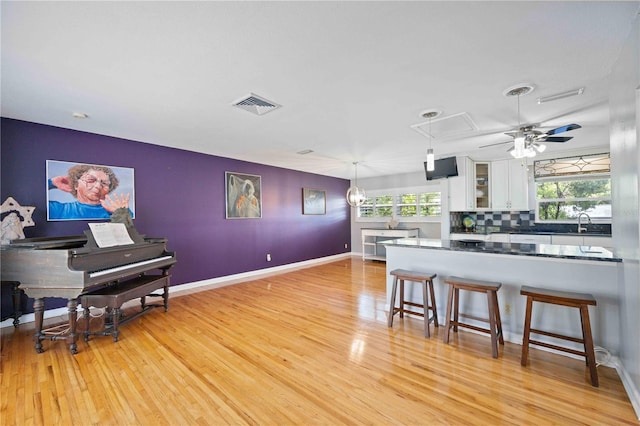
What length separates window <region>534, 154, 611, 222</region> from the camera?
4.45 metres

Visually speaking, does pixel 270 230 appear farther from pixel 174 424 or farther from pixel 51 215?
pixel 174 424

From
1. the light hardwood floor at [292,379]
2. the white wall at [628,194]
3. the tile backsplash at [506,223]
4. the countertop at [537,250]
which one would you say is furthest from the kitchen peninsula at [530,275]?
the tile backsplash at [506,223]

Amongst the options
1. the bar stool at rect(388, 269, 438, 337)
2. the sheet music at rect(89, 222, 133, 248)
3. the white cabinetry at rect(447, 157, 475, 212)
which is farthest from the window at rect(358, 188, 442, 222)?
the sheet music at rect(89, 222, 133, 248)

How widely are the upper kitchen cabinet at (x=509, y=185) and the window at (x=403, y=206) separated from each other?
51.8 inches

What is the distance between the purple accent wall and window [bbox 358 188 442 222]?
1228mm

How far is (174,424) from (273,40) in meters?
2.42

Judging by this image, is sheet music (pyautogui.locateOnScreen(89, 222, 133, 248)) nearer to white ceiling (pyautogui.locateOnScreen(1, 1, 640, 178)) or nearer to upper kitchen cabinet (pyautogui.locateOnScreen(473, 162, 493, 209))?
white ceiling (pyautogui.locateOnScreen(1, 1, 640, 178))

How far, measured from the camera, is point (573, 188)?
4.71m

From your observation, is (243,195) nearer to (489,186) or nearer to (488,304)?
(488,304)

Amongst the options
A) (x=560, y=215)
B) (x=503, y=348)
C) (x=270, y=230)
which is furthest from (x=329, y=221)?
(x=503, y=348)

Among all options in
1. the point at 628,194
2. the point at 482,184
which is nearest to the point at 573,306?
the point at 628,194

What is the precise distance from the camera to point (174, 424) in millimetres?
1611

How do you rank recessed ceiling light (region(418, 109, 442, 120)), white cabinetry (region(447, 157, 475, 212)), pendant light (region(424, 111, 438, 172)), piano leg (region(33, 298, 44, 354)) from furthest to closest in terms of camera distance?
1. white cabinetry (region(447, 157, 475, 212))
2. recessed ceiling light (region(418, 109, 442, 120))
3. pendant light (region(424, 111, 438, 172))
4. piano leg (region(33, 298, 44, 354))

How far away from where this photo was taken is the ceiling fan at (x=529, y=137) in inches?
98.8
